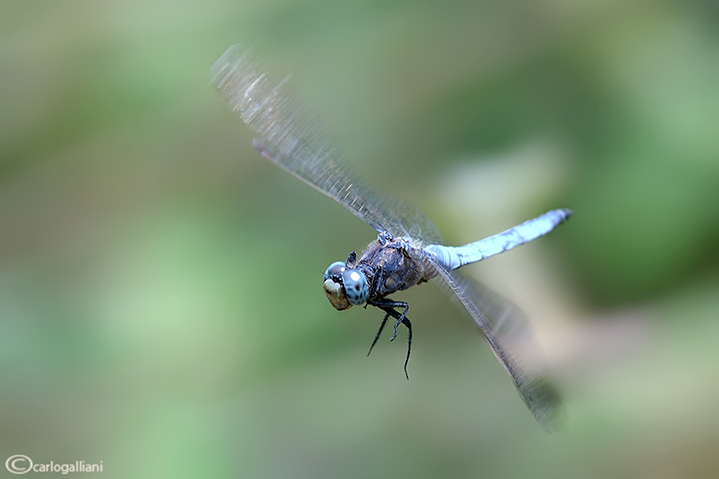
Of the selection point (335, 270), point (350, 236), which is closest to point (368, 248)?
point (335, 270)

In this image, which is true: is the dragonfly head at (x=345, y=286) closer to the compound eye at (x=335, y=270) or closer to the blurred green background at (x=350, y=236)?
the compound eye at (x=335, y=270)

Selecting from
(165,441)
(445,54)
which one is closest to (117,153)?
(165,441)

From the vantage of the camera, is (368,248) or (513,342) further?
(368,248)

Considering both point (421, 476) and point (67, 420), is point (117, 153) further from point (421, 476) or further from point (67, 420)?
point (421, 476)

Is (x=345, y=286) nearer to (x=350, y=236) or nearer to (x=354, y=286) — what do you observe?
(x=354, y=286)

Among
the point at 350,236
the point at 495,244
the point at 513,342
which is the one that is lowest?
the point at 513,342

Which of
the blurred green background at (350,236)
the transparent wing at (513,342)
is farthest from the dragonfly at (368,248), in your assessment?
the blurred green background at (350,236)

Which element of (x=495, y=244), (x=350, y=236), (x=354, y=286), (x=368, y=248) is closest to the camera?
(x=354, y=286)

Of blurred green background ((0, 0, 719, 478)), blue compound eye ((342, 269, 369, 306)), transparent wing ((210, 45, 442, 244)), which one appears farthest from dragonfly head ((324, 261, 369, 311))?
blurred green background ((0, 0, 719, 478))
